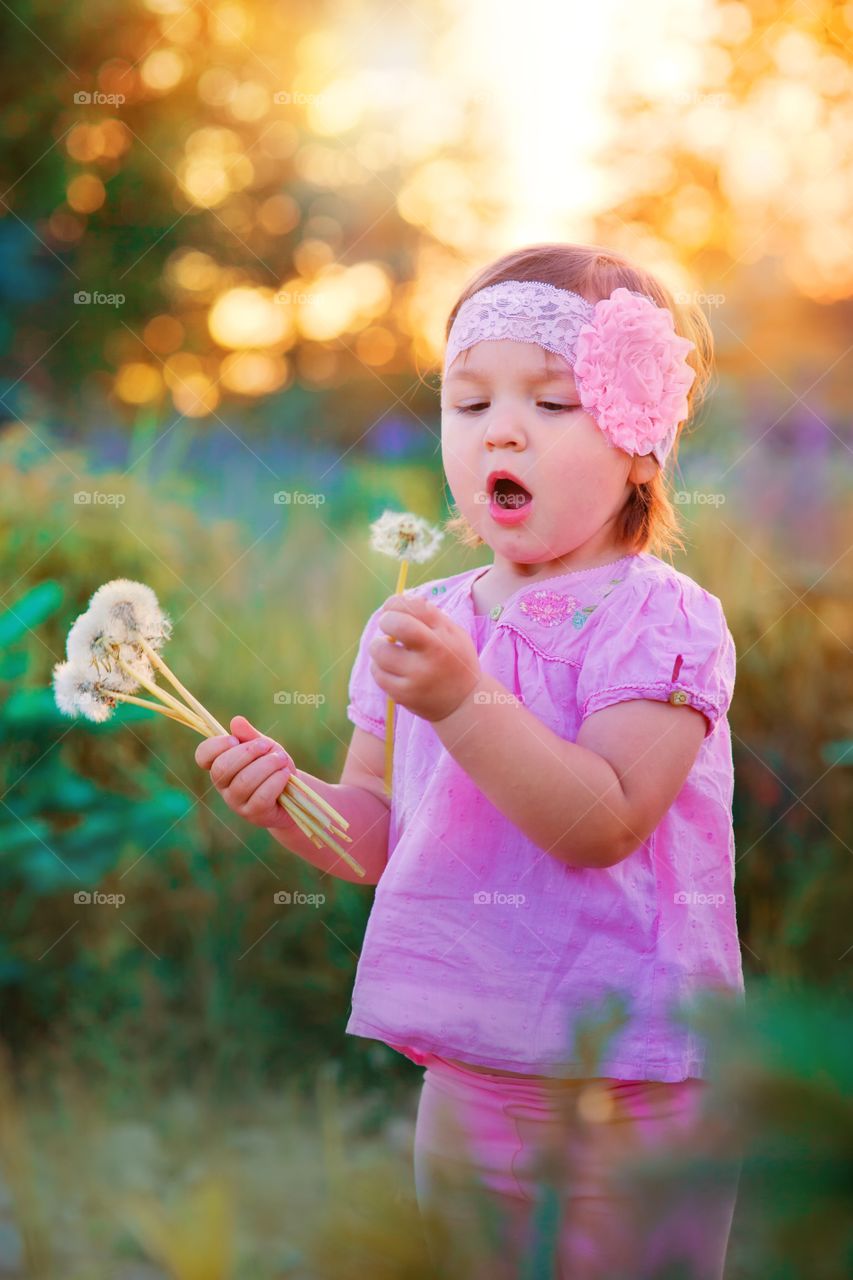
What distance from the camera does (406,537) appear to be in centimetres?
127

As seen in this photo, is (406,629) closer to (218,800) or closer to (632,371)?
(632,371)

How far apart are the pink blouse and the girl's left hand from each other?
17cm

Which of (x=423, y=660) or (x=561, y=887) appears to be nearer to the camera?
(x=423, y=660)

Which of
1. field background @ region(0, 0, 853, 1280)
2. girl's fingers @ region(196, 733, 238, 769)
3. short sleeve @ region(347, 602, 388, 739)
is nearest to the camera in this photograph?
girl's fingers @ region(196, 733, 238, 769)

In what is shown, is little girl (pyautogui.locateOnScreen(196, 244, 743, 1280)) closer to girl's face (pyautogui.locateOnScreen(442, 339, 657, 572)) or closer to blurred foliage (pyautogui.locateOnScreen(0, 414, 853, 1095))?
girl's face (pyautogui.locateOnScreen(442, 339, 657, 572))

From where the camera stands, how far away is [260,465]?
2.64 metres

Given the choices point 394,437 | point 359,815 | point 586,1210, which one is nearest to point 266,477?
point 394,437

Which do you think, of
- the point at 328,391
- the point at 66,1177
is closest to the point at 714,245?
the point at 328,391

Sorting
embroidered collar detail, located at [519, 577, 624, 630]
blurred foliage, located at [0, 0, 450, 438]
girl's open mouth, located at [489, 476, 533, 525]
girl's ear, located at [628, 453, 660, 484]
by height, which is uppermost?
blurred foliage, located at [0, 0, 450, 438]

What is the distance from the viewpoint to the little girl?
3.48ft

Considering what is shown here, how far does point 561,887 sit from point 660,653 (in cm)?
24

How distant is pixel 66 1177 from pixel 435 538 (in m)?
1.50

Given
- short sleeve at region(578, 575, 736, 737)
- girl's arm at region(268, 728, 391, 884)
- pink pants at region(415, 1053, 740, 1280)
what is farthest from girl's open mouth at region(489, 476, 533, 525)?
pink pants at region(415, 1053, 740, 1280)

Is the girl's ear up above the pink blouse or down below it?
above
